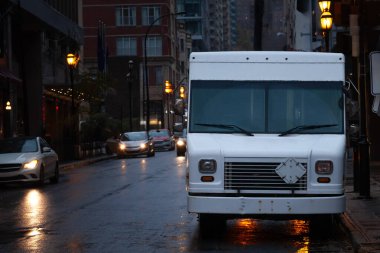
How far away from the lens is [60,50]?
55781 mm

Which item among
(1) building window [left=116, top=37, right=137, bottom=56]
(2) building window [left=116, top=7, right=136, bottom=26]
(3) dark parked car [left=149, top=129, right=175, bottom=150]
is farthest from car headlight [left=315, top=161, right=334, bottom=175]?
(1) building window [left=116, top=37, right=137, bottom=56]

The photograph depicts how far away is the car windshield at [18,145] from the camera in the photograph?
2595 centimetres

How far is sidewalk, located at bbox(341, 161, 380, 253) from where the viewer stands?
11188 millimetres

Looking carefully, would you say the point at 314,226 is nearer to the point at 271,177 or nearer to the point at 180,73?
the point at 271,177

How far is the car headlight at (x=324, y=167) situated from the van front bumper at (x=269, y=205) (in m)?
0.36

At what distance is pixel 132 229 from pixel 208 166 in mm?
2527

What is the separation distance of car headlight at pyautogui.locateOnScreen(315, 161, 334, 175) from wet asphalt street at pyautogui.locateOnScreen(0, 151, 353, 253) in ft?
3.41

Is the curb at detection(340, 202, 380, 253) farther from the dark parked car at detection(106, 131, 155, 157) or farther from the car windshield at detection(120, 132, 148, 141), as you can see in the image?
the car windshield at detection(120, 132, 148, 141)

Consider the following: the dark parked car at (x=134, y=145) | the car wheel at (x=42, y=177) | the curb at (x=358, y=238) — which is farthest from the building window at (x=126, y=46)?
the curb at (x=358, y=238)

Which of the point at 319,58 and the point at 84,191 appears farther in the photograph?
the point at 84,191

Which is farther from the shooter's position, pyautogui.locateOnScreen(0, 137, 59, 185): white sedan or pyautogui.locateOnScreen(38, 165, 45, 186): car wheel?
pyautogui.locateOnScreen(38, 165, 45, 186): car wheel

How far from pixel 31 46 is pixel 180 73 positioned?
231ft

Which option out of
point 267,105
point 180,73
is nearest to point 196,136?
point 267,105

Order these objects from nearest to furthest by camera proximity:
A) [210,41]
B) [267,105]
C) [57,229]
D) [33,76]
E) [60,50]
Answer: [267,105] → [57,229] → [33,76] → [60,50] → [210,41]
